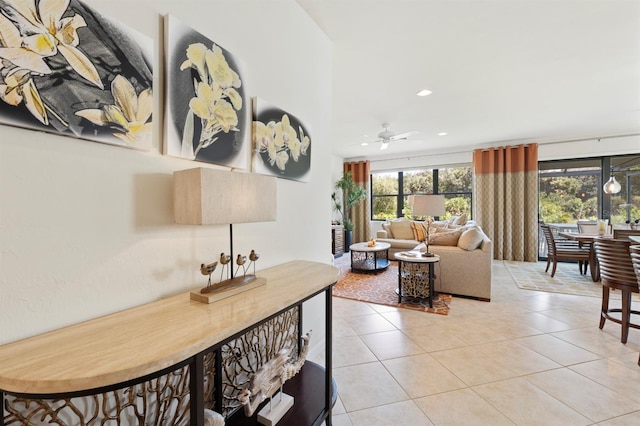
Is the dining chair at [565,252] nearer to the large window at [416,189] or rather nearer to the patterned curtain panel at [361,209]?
the large window at [416,189]

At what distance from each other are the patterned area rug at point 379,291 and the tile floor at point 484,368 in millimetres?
185

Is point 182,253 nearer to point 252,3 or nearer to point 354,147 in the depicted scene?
point 252,3

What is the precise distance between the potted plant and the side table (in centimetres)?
360

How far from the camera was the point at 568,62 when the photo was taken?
2.71 metres

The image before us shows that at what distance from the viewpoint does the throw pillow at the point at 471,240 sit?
3.51 meters

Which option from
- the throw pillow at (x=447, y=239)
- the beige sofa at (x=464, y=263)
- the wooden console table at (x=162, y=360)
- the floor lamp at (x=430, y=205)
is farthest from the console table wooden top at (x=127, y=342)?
the throw pillow at (x=447, y=239)

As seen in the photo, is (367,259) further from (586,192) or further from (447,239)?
(586,192)

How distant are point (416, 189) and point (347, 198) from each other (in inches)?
69.9

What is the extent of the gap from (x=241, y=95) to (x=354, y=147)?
5205 mm

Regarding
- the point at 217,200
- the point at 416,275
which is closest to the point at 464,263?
the point at 416,275

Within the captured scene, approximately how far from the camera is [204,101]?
128 centimetres

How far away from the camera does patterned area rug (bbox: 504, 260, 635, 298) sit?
150 inches

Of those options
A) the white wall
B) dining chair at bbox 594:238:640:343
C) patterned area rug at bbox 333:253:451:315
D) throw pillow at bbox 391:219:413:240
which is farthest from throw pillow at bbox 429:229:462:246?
the white wall

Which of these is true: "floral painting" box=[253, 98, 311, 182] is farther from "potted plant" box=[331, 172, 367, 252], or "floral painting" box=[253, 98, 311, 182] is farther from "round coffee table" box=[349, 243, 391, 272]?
"potted plant" box=[331, 172, 367, 252]
